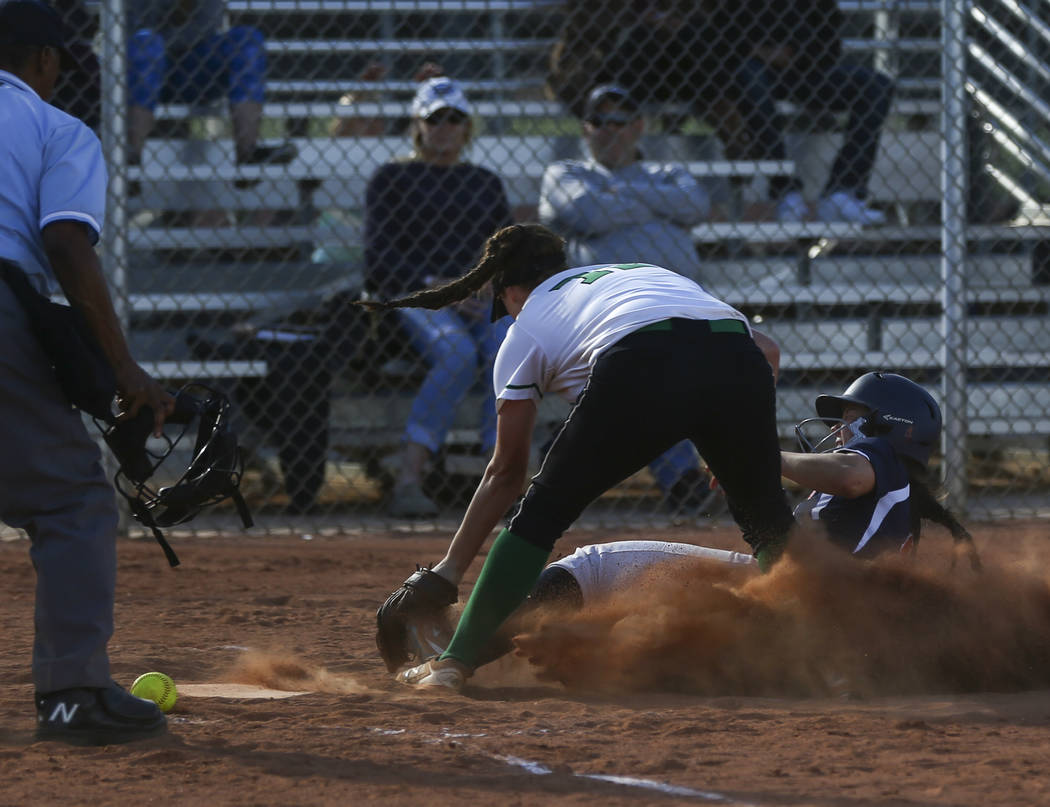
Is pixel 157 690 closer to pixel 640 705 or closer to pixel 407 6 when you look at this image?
pixel 640 705

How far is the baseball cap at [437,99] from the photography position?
7676mm

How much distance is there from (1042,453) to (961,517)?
8.98 ft

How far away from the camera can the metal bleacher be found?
8320 millimetres

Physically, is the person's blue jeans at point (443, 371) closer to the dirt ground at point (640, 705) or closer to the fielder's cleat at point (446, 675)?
the dirt ground at point (640, 705)

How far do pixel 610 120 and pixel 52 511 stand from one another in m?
5.13

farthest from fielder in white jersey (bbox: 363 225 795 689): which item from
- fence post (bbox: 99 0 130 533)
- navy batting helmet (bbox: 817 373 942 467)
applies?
fence post (bbox: 99 0 130 533)

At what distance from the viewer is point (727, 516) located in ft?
25.5

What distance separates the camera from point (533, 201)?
922 centimetres

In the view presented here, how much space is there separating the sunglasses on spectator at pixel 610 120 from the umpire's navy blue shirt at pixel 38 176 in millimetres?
4754

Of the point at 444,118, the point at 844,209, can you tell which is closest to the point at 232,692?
the point at 444,118

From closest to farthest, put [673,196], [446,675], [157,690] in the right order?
1. [157,690]
2. [446,675]
3. [673,196]

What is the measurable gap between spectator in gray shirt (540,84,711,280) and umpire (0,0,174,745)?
14.7ft

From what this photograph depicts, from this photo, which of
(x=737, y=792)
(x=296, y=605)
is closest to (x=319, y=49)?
(x=296, y=605)

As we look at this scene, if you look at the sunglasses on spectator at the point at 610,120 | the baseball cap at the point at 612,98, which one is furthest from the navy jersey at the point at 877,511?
the baseball cap at the point at 612,98
